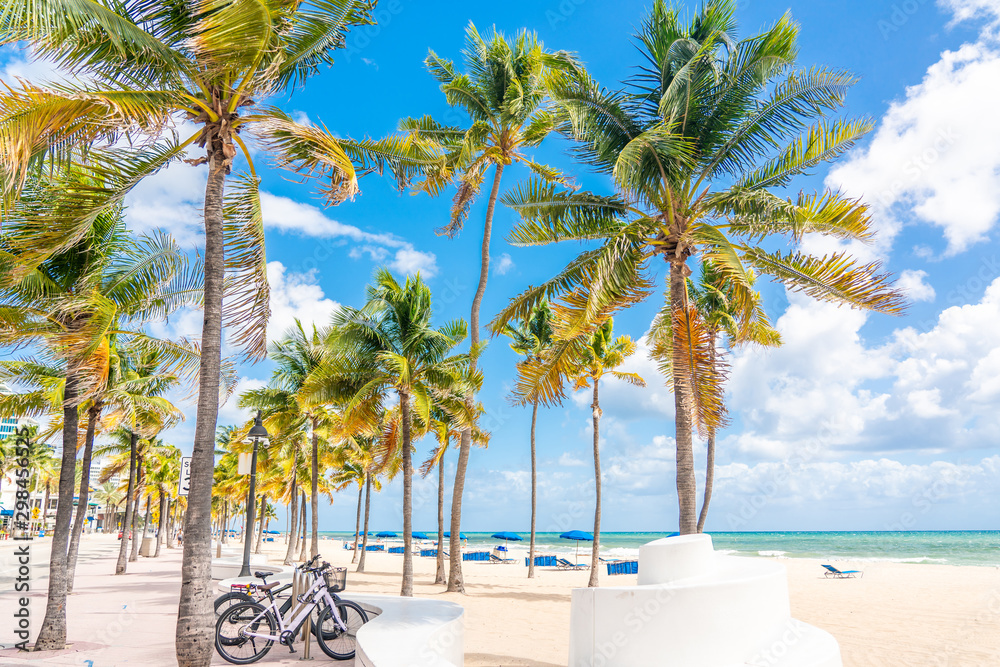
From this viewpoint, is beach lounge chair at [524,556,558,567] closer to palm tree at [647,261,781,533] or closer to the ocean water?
the ocean water

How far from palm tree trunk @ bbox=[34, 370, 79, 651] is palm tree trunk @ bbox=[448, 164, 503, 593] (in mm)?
10420

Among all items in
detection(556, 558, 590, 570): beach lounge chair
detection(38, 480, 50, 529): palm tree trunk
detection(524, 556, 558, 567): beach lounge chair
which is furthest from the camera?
detection(38, 480, 50, 529): palm tree trunk

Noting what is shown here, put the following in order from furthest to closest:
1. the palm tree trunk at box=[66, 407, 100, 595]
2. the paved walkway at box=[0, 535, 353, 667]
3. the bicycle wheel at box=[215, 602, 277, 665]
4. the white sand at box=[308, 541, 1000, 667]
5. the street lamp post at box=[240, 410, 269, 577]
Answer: the street lamp post at box=[240, 410, 269, 577], the palm tree trunk at box=[66, 407, 100, 595], the white sand at box=[308, 541, 1000, 667], the paved walkway at box=[0, 535, 353, 667], the bicycle wheel at box=[215, 602, 277, 665]

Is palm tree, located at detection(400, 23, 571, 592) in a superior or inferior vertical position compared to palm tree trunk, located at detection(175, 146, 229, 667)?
superior

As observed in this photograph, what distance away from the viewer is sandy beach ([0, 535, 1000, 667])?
9.29 metres

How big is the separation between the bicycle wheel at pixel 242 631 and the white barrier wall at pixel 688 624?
13.5 ft

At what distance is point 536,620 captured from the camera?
14141 millimetres

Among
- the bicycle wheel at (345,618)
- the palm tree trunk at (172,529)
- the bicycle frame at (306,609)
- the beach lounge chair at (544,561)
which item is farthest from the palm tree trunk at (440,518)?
the palm tree trunk at (172,529)

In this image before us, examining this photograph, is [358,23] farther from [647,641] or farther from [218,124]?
[647,641]

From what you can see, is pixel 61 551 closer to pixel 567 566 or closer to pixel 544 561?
pixel 567 566

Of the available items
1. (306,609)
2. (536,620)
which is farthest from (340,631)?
(536,620)

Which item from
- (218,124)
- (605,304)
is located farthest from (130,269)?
(605,304)

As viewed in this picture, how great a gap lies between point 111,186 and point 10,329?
305cm

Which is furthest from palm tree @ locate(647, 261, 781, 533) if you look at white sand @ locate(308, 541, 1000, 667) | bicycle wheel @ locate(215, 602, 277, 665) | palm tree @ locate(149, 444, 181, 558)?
palm tree @ locate(149, 444, 181, 558)
